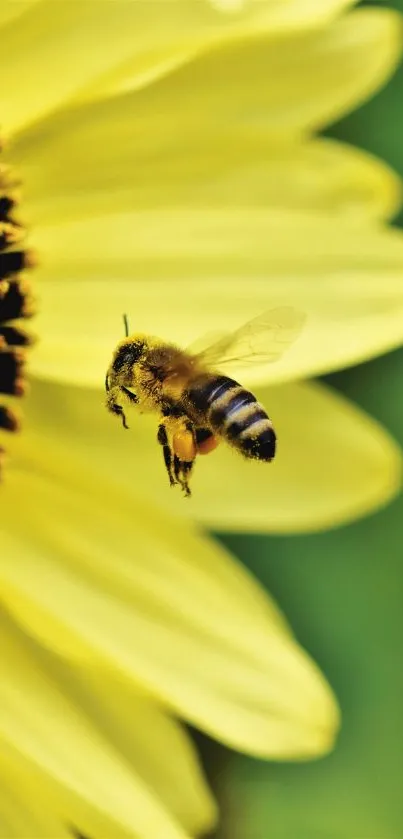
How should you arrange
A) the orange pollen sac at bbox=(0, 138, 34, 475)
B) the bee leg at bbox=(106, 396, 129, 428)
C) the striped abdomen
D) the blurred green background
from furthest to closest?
the blurred green background < the orange pollen sac at bbox=(0, 138, 34, 475) < the bee leg at bbox=(106, 396, 129, 428) < the striped abdomen

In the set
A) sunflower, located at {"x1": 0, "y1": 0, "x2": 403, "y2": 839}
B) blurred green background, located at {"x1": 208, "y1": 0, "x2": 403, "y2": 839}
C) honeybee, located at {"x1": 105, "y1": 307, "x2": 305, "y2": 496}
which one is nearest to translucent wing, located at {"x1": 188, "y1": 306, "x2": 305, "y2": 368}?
honeybee, located at {"x1": 105, "y1": 307, "x2": 305, "y2": 496}

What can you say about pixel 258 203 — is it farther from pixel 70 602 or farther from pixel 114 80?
pixel 70 602

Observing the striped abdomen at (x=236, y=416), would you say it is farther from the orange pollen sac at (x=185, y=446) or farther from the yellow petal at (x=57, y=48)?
the yellow petal at (x=57, y=48)

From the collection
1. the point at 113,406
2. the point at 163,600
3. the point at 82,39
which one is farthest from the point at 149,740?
the point at 82,39

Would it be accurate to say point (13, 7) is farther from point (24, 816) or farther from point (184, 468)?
point (24, 816)

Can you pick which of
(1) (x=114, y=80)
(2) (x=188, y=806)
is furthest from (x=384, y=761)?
(1) (x=114, y=80)

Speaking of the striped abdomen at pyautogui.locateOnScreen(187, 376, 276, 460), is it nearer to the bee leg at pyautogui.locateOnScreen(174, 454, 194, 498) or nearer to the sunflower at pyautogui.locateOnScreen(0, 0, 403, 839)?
the bee leg at pyautogui.locateOnScreen(174, 454, 194, 498)
